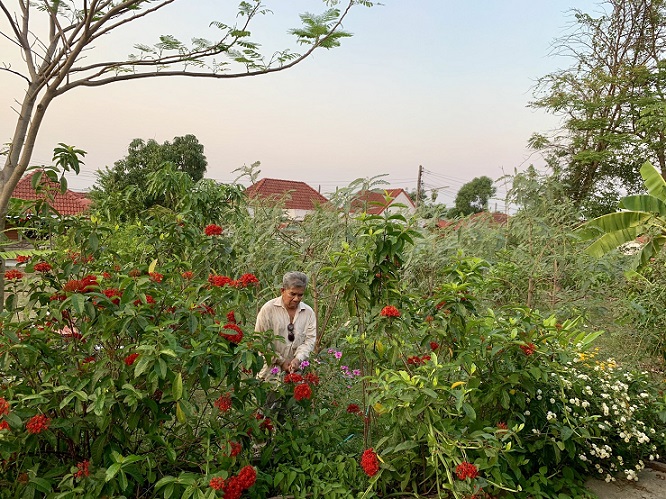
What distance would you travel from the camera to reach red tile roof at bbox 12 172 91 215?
2980 mm

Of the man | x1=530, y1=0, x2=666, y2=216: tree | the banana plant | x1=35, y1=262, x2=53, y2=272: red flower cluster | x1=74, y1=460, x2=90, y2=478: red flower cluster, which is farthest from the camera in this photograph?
x1=530, y1=0, x2=666, y2=216: tree

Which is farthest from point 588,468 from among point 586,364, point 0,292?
point 0,292

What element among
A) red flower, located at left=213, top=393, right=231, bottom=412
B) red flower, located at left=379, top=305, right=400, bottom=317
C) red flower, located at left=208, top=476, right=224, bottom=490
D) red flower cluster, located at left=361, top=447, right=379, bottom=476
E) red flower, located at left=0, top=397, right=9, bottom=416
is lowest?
red flower cluster, located at left=361, top=447, right=379, bottom=476

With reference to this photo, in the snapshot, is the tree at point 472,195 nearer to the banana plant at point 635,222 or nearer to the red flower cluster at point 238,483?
the banana plant at point 635,222

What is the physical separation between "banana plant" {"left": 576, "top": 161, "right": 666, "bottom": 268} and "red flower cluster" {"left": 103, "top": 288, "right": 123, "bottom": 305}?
732 centimetres

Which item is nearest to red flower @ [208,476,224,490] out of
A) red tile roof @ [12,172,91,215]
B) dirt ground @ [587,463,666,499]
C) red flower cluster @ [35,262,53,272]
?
red flower cluster @ [35,262,53,272]

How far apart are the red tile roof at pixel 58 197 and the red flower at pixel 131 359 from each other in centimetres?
106

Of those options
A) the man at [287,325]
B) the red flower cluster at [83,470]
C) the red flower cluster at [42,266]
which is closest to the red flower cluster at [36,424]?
Answer: the red flower cluster at [83,470]

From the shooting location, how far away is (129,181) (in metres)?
20.6

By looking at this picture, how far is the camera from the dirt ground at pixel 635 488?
326 cm

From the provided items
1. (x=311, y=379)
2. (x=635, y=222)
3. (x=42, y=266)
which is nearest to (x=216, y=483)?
(x=311, y=379)

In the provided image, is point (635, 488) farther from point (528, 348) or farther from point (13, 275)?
point (13, 275)

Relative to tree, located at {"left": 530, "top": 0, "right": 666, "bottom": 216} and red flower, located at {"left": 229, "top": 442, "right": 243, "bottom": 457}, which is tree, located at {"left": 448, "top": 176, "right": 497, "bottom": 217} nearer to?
tree, located at {"left": 530, "top": 0, "right": 666, "bottom": 216}

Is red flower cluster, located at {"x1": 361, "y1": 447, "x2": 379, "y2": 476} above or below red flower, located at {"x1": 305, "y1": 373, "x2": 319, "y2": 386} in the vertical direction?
below
